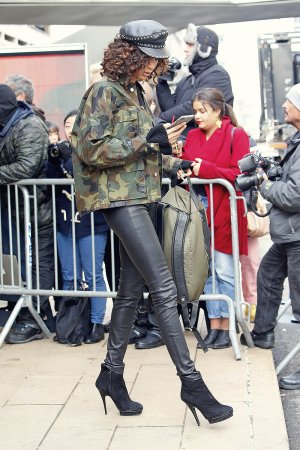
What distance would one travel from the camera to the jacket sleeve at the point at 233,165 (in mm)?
6641

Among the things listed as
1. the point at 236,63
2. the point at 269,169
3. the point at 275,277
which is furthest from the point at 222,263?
the point at 236,63

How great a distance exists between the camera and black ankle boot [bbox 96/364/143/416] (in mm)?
5090

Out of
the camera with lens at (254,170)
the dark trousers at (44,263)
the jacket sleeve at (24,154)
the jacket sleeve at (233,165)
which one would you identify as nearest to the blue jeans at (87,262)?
the dark trousers at (44,263)

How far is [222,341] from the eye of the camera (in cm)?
673

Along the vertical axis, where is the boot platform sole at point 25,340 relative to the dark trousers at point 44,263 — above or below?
below

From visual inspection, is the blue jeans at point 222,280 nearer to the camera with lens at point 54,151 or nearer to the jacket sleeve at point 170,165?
the camera with lens at point 54,151

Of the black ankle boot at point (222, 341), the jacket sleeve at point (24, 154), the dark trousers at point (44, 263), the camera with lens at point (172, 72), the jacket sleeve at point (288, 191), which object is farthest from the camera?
the camera with lens at point (172, 72)

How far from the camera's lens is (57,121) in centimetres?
1230

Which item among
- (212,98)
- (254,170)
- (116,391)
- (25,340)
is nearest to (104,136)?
(116,391)

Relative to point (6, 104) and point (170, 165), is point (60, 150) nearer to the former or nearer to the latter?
point (6, 104)

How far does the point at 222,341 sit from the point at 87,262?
114cm

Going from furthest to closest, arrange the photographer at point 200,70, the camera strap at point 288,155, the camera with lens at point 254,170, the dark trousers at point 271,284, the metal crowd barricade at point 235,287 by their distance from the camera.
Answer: the photographer at point 200,70 < the metal crowd barricade at point 235,287 < the dark trousers at point 271,284 < the camera strap at point 288,155 < the camera with lens at point 254,170

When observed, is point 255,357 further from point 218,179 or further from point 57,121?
point 57,121

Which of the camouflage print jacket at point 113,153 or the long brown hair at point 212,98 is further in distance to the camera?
the long brown hair at point 212,98
